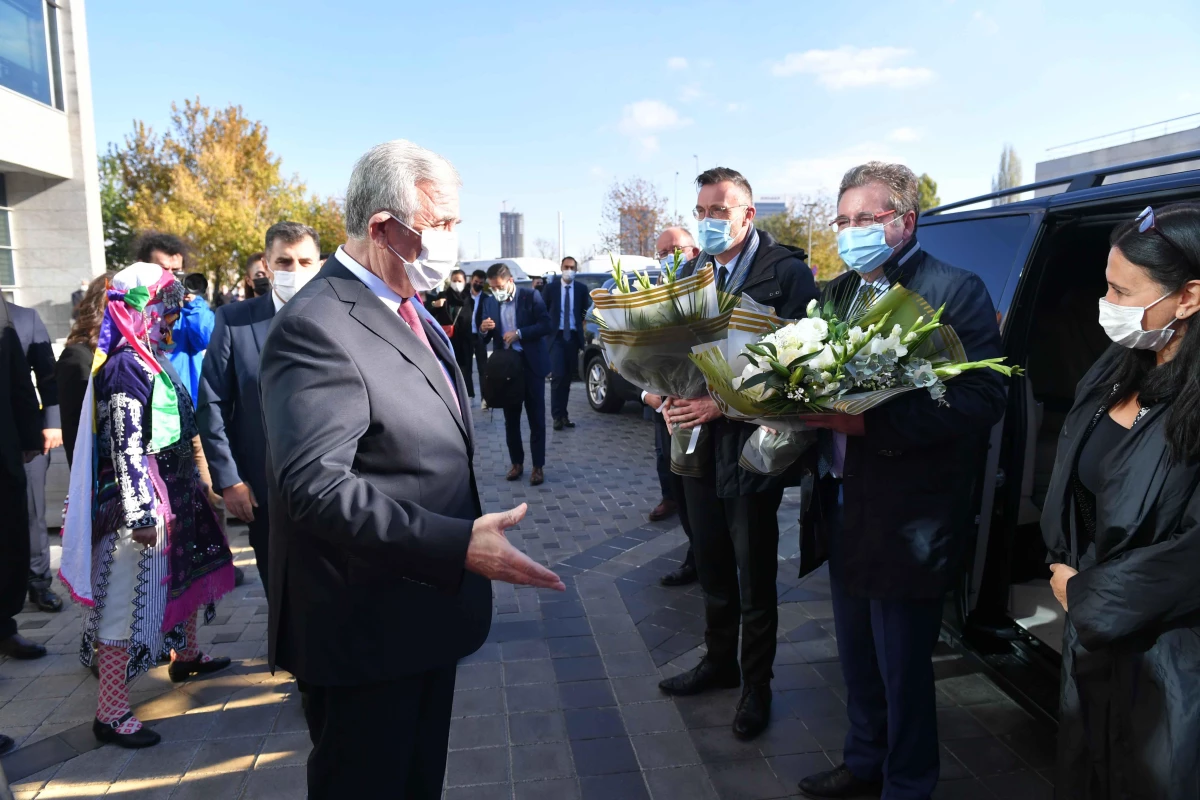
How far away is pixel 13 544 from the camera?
356 cm

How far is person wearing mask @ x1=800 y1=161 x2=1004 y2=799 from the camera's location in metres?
2.46

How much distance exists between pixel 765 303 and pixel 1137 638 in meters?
1.84

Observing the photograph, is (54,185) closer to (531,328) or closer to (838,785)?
(531,328)

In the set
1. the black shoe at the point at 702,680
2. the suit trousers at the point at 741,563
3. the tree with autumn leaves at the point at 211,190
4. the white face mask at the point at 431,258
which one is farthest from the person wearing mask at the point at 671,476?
the tree with autumn leaves at the point at 211,190

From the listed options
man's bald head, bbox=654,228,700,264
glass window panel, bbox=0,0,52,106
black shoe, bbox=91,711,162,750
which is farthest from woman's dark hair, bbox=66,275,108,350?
glass window panel, bbox=0,0,52,106

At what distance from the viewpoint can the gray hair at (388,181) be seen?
1.95 meters

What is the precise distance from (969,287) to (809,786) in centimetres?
201

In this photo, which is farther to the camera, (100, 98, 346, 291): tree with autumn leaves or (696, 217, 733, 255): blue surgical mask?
(100, 98, 346, 291): tree with autumn leaves

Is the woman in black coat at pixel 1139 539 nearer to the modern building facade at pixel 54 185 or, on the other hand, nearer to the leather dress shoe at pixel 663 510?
the leather dress shoe at pixel 663 510

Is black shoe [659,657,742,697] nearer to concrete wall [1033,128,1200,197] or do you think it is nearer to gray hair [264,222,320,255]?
gray hair [264,222,320,255]

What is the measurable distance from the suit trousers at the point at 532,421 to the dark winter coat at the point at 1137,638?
20.3 ft

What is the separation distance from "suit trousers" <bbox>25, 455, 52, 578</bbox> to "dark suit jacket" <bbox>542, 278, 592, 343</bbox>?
7.28 meters

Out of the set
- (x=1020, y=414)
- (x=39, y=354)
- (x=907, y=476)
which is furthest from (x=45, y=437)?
(x=1020, y=414)

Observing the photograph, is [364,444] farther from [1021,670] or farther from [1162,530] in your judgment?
[1021,670]
